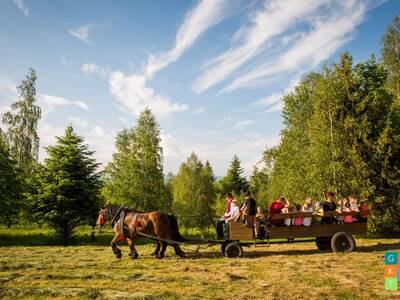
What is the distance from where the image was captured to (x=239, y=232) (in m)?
11.8

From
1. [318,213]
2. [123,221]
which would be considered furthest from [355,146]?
[123,221]

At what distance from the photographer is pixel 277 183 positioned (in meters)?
28.0

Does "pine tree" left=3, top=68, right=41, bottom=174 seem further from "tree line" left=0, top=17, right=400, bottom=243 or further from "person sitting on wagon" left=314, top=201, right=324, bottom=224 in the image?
"person sitting on wagon" left=314, top=201, right=324, bottom=224

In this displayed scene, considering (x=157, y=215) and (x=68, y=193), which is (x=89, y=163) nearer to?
(x=68, y=193)

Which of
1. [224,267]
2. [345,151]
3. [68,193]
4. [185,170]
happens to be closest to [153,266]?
[224,267]

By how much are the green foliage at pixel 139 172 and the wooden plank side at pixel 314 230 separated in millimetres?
17872

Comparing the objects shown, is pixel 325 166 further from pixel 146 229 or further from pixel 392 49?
pixel 392 49

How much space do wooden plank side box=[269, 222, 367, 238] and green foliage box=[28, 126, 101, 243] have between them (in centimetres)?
1188

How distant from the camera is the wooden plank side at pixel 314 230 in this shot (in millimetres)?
12055

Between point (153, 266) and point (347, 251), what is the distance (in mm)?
7184

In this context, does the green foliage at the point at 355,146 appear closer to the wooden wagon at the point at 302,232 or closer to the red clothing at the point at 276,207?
the wooden wagon at the point at 302,232

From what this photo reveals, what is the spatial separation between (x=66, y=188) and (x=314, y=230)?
13.7 metres

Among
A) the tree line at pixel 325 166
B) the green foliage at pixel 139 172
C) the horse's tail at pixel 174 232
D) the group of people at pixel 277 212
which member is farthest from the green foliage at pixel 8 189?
the group of people at pixel 277 212

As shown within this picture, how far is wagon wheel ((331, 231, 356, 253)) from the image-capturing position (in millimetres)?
12445
